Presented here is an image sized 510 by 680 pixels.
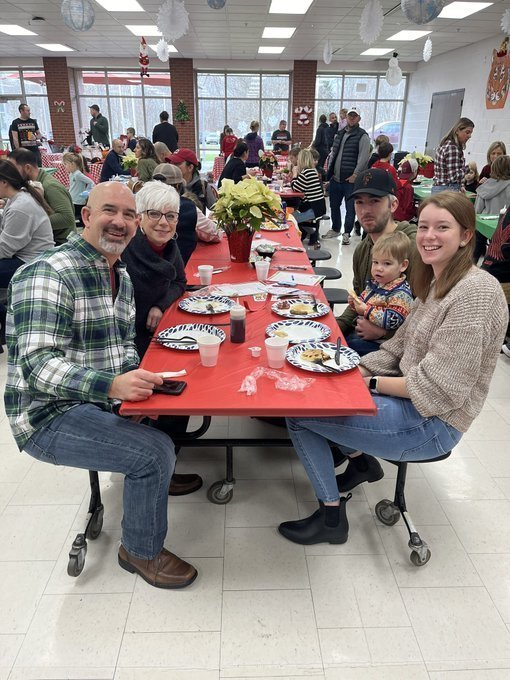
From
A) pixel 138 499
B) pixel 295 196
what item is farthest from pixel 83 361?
pixel 295 196

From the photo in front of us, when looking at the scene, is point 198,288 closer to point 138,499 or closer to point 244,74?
point 138,499

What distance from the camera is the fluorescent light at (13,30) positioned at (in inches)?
335

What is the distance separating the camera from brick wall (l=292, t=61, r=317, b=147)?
1223 cm

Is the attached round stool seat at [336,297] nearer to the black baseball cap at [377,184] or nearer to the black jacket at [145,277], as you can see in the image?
the black baseball cap at [377,184]

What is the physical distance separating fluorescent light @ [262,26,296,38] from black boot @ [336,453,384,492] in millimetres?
Answer: 8722

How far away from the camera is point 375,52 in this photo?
432 inches

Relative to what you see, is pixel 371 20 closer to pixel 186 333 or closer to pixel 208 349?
pixel 186 333

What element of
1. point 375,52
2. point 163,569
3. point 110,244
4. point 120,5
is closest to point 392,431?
point 163,569

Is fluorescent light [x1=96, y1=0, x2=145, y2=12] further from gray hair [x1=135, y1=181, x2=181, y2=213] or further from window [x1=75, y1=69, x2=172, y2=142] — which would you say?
gray hair [x1=135, y1=181, x2=181, y2=213]

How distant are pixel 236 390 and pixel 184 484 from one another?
2.97 ft

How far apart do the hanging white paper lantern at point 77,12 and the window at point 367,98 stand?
399 inches

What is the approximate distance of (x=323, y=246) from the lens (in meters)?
6.66

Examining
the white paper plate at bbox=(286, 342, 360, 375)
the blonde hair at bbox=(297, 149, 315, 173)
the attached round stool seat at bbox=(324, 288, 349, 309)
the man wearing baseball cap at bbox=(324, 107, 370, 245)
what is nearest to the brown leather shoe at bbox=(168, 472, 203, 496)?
the white paper plate at bbox=(286, 342, 360, 375)

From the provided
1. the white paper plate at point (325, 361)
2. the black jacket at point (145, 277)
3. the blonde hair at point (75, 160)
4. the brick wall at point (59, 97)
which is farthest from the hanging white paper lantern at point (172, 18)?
the brick wall at point (59, 97)
